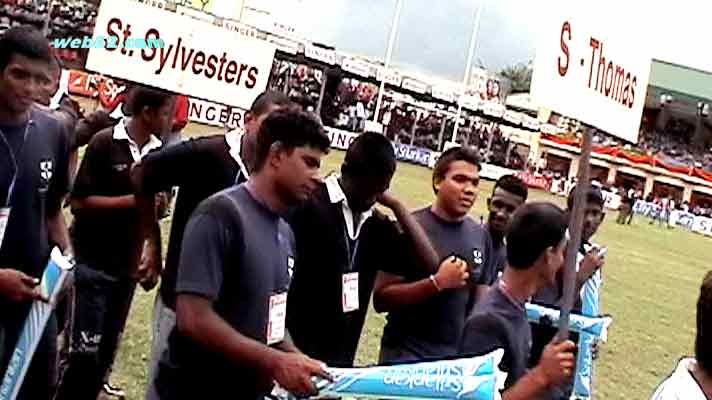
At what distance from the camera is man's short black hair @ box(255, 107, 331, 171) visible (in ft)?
11.8

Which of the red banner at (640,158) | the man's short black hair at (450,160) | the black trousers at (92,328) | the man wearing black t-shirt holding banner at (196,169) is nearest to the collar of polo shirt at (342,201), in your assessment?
the man wearing black t-shirt holding banner at (196,169)

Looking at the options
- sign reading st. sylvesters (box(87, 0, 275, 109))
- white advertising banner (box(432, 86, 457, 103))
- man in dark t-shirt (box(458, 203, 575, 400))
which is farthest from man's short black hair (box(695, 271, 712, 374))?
white advertising banner (box(432, 86, 457, 103))

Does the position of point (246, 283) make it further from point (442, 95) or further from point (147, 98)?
point (442, 95)

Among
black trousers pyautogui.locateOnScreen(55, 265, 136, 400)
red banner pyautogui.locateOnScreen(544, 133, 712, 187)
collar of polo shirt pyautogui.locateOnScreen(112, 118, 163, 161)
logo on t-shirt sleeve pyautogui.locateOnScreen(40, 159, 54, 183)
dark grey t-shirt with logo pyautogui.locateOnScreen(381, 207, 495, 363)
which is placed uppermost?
red banner pyautogui.locateOnScreen(544, 133, 712, 187)

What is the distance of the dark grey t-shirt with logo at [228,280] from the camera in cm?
340

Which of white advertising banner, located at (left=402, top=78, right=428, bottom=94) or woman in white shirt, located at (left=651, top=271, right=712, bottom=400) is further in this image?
white advertising banner, located at (left=402, top=78, right=428, bottom=94)

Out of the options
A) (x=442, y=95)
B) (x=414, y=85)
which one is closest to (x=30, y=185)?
(x=414, y=85)

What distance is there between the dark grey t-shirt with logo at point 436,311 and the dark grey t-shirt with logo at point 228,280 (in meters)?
1.55

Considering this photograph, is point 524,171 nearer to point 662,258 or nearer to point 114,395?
point 662,258

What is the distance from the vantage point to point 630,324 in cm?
1474

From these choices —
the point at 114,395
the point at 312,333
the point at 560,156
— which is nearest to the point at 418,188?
the point at 114,395

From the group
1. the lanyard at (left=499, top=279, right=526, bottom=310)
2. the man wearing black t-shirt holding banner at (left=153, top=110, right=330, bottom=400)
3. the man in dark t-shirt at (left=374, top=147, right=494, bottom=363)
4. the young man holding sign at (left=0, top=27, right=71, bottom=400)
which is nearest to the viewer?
the man wearing black t-shirt holding banner at (left=153, top=110, right=330, bottom=400)

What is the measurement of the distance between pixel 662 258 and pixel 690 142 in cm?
5783

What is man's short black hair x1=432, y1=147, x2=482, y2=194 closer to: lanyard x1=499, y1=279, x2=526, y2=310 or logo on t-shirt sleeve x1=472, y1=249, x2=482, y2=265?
logo on t-shirt sleeve x1=472, y1=249, x2=482, y2=265
